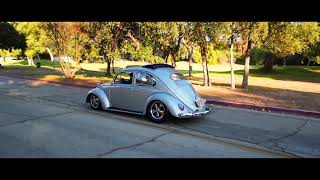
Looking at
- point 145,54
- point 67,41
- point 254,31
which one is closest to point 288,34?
point 254,31

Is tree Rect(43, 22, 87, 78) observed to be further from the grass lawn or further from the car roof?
the car roof

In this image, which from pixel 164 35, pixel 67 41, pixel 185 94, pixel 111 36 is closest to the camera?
pixel 185 94

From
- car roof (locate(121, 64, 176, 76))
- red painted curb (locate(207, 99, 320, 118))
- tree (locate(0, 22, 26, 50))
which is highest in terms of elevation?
tree (locate(0, 22, 26, 50))

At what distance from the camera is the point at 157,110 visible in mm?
10391

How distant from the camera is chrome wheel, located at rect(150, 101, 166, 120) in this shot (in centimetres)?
1027

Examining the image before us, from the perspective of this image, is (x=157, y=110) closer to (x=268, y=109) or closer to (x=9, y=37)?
(x=268, y=109)

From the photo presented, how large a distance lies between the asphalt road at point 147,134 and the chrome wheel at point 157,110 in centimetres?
29

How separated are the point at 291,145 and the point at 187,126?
2.83m

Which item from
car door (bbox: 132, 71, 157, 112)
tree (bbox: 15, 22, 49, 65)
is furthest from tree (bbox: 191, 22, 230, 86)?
tree (bbox: 15, 22, 49, 65)

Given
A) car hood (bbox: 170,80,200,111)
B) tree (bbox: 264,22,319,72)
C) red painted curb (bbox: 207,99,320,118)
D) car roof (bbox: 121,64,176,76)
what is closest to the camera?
car hood (bbox: 170,80,200,111)

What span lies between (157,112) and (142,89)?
870 millimetres

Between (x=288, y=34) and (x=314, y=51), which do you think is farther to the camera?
(x=314, y=51)

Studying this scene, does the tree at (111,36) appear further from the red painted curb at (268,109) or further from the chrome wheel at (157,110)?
the chrome wheel at (157,110)

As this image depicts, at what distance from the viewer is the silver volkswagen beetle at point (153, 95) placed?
10.2 metres
